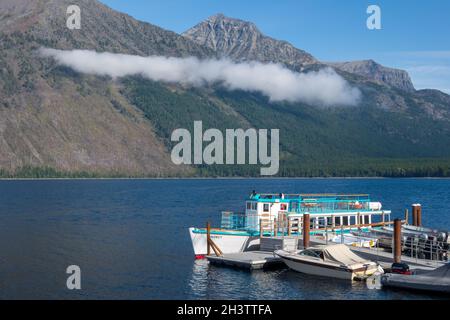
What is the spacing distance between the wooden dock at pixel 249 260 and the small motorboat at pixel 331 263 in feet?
5.13

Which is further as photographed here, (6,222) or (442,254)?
(6,222)

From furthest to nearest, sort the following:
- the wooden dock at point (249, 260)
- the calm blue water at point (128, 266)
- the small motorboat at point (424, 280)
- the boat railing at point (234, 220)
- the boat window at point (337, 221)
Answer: the boat window at point (337, 221)
the boat railing at point (234, 220)
the wooden dock at point (249, 260)
the calm blue water at point (128, 266)
the small motorboat at point (424, 280)

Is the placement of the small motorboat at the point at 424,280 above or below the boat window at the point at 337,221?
below

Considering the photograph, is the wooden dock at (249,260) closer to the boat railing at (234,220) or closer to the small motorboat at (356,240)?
the boat railing at (234,220)

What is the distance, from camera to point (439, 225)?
10281 cm

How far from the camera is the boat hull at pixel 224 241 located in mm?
66750

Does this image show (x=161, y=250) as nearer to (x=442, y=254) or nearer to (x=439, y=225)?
(x=442, y=254)

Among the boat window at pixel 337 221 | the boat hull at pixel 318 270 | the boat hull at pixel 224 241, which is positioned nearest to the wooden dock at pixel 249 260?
the boat hull at pixel 318 270

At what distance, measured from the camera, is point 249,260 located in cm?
6000

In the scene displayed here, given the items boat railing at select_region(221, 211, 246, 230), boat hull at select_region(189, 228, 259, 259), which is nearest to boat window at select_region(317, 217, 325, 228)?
boat railing at select_region(221, 211, 246, 230)
